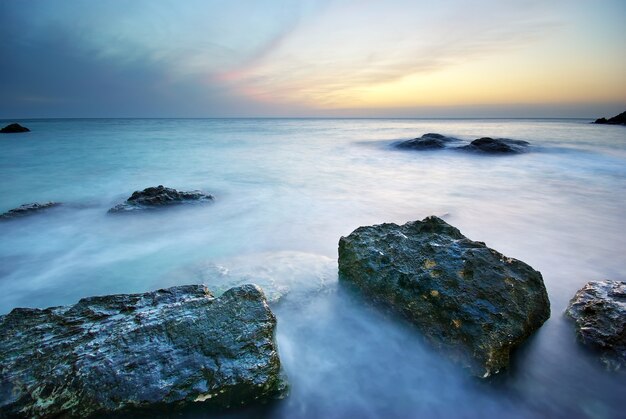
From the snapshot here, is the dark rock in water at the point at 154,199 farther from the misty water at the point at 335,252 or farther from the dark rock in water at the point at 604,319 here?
the dark rock in water at the point at 604,319

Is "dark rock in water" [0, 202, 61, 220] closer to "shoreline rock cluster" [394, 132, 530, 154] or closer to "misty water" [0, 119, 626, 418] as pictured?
"misty water" [0, 119, 626, 418]

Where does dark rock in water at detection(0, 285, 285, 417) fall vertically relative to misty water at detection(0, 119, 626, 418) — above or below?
above

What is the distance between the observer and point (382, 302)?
2916mm

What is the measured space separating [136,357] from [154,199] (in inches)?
196

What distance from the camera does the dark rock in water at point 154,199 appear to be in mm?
6258

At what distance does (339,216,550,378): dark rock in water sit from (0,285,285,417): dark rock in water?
1.14m

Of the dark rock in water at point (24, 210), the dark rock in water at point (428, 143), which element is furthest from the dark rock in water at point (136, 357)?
the dark rock in water at point (428, 143)

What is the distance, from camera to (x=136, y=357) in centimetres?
199

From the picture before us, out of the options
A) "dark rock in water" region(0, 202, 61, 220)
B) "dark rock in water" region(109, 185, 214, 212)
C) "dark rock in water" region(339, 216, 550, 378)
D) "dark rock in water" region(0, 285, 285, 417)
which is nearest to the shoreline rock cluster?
"dark rock in water" region(109, 185, 214, 212)

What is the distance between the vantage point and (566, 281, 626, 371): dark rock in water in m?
2.42

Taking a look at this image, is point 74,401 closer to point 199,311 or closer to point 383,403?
point 199,311

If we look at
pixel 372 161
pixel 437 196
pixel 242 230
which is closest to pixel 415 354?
pixel 242 230

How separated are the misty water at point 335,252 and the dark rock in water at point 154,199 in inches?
12.8

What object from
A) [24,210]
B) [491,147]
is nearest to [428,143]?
[491,147]
